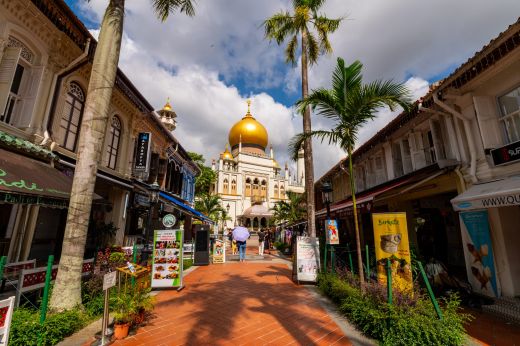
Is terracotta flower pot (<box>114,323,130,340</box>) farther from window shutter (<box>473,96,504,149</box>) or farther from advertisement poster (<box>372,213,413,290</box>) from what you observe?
window shutter (<box>473,96,504,149</box>)

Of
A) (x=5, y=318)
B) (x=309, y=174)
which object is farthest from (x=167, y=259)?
(x=309, y=174)

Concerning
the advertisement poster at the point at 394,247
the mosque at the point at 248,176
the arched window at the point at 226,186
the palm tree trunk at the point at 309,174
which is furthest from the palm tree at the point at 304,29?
the arched window at the point at 226,186

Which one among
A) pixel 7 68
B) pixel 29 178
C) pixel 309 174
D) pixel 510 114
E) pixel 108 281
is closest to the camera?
pixel 108 281

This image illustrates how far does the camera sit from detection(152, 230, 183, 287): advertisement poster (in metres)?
6.68

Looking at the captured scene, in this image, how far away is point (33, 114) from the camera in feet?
21.2

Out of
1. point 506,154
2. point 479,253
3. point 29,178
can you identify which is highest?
point 506,154

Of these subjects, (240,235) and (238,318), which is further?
(240,235)

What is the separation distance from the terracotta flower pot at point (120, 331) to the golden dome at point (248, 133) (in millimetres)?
43895

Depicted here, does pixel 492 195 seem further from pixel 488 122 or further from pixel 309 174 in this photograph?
pixel 309 174

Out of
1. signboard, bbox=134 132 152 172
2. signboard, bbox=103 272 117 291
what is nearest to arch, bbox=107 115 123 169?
signboard, bbox=134 132 152 172

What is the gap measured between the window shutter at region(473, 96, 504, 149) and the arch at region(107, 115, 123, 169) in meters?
11.9

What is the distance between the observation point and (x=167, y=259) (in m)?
6.86

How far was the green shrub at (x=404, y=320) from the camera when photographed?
332cm

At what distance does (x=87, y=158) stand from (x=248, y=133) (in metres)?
43.1
